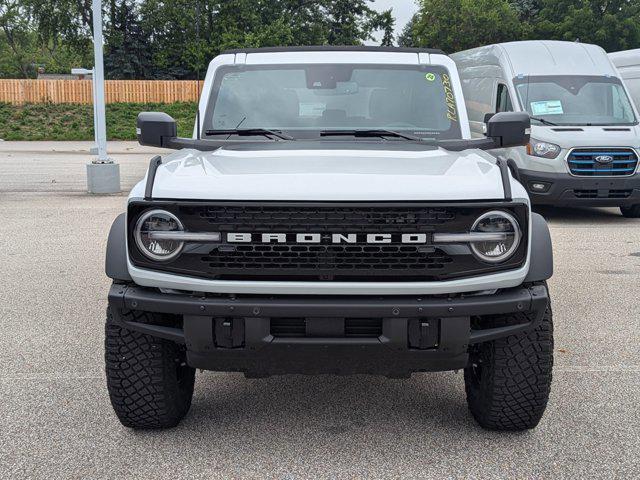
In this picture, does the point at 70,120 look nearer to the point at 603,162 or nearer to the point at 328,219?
the point at 603,162

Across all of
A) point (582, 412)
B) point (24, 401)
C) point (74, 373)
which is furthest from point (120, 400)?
point (582, 412)

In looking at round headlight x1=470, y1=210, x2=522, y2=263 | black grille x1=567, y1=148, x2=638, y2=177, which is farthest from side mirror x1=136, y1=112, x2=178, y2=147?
black grille x1=567, y1=148, x2=638, y2=177

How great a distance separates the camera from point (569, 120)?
1183 cm

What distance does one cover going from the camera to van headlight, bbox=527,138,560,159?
37.3 ft

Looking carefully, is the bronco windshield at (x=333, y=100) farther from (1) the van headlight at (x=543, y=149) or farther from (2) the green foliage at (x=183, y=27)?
(2) the green foliage at (x=183, y=27)

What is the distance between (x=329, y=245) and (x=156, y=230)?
748 mm

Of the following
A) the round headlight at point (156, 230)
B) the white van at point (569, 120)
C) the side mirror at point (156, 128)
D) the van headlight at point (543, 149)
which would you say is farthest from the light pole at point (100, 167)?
the round headlight at point (156, 230)

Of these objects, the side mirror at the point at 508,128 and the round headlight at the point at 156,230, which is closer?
the round headlight at the point at 156,230

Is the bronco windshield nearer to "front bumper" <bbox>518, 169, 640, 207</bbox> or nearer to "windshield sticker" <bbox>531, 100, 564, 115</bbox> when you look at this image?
"front bumper" <bbox>518, 169, 640, 207</bbox>

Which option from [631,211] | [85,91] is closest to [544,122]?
[631,211]

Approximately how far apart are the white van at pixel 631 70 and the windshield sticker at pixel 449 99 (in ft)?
34.6

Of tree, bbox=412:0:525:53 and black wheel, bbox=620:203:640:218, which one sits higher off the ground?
tree, bbox=412:0:525:53

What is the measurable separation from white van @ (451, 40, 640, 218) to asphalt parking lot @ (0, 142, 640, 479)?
16.3 ft

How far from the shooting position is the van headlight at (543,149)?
37.3ft
